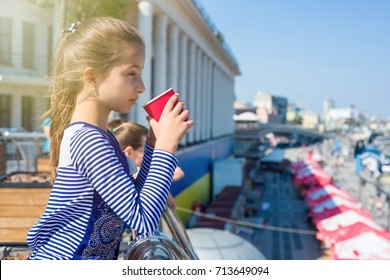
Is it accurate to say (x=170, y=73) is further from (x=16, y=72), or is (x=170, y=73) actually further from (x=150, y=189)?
(x=150, y=189)

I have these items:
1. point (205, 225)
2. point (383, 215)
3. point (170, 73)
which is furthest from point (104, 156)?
point (383, 215)

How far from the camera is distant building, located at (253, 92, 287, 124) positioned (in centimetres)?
6594

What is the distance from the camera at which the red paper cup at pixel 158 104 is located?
34.9 inches

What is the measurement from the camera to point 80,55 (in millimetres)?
944

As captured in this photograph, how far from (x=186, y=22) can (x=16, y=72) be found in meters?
6.01

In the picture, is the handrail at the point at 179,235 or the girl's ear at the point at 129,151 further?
the girl's ear at the point at 129,151

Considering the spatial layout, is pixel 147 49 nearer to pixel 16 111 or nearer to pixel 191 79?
pixel 16 111

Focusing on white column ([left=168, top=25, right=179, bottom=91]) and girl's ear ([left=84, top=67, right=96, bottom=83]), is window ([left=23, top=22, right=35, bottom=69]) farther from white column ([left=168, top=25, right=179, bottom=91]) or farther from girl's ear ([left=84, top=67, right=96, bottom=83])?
girl's ear ([left=84, top=67, right=96, bottom=83])

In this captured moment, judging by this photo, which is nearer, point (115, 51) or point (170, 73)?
point (115, 51)

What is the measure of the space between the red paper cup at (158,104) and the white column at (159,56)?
38.7 ft

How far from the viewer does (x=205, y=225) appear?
12242 millimetres

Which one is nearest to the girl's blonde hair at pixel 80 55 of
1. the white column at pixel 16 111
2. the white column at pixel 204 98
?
the white column at pixel 16 111

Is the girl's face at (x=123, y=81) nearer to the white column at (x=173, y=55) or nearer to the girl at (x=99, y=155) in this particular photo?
the girl at (x=99, y=155)

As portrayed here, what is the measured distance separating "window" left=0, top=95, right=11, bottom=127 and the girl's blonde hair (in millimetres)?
11835
